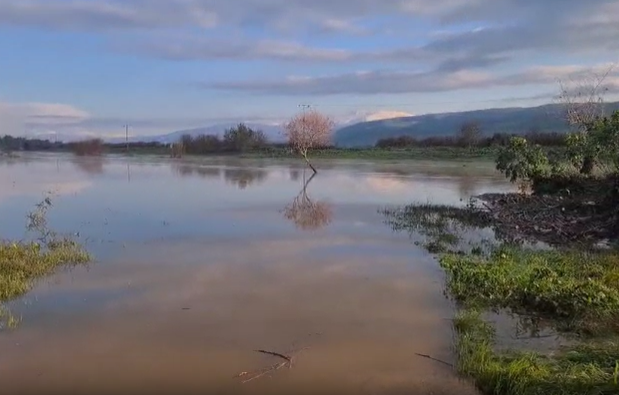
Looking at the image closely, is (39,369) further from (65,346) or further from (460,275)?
(460,275)

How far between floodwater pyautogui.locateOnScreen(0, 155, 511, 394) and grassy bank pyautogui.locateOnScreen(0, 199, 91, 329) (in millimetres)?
238

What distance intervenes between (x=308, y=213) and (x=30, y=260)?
908 cm

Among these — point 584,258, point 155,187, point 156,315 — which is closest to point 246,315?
point 156,315

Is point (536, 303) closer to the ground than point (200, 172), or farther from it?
closer to the ground

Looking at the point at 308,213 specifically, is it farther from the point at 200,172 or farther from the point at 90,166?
the point at 90,166

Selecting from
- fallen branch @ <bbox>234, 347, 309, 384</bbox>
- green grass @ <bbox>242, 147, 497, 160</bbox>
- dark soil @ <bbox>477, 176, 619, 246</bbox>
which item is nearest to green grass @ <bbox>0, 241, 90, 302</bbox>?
fallen branch @ <bbox>234, 347, 309, 384</bbox>

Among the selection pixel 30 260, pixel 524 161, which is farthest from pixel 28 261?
pixel 524 161

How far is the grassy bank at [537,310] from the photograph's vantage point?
17.0 ft

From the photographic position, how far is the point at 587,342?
628 cm

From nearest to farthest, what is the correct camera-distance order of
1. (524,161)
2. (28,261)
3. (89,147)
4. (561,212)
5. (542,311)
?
1. (542,311)
2. (28,261)
3. (561,212)
4. (524,161)
5. (89,147)

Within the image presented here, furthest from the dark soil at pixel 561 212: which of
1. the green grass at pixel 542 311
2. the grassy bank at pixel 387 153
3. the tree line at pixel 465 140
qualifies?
the tree line at pixel 465 140

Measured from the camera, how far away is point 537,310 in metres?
7.42

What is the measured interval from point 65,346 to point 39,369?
0.62 m

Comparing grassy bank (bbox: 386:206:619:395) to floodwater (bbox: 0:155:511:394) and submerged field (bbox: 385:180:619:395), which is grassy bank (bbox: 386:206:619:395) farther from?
floodwater (bbox: 0:155:511:394)
